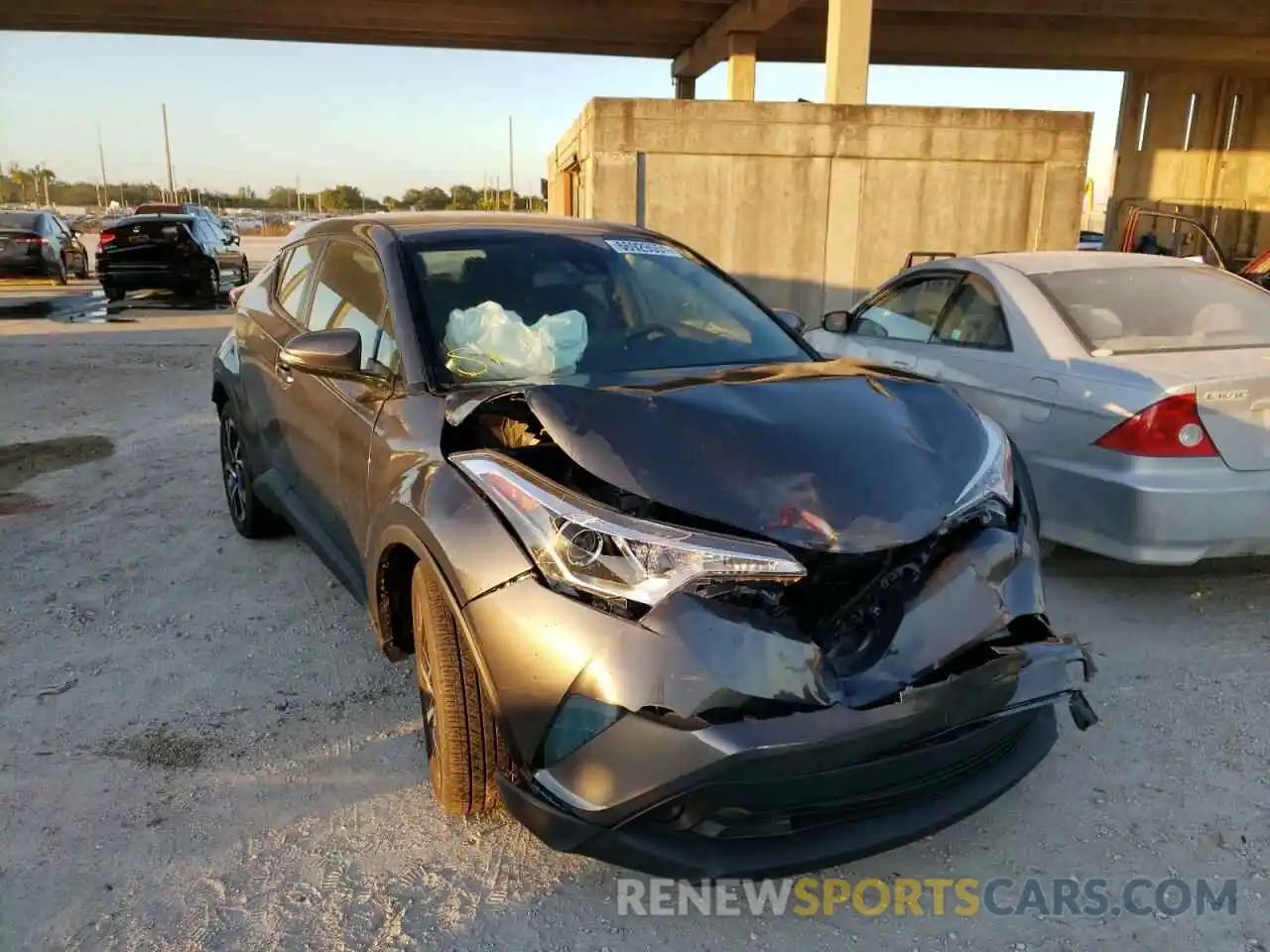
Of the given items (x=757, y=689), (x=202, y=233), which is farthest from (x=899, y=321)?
(x=202, y=233)

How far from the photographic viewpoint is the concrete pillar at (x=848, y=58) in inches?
558

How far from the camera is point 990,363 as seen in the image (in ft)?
15.5

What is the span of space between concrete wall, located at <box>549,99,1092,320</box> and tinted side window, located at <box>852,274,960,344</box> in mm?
6710

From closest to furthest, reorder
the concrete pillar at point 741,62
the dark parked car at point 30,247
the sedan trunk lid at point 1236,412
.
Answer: the sedan trunk lid at point 1236,412 < the dark parked car at point 30,247 < the concrete pillar at point 741,62

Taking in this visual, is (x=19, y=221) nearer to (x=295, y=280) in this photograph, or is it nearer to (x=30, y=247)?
(x=30, y=247)

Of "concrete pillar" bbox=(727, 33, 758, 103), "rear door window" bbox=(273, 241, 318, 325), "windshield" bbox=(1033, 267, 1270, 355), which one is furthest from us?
"concrete pillar" bbox=(727, 33, 758, 103)

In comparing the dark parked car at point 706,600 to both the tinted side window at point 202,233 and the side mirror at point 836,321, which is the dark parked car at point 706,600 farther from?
the tinted side window at point 202,233

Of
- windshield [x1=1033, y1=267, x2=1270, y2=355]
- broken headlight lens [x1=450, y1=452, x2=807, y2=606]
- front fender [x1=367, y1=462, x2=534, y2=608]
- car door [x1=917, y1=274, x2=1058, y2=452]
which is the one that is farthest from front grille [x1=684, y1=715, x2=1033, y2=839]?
windshield [x1=1033, y1=267, x2=1270, y2=355]

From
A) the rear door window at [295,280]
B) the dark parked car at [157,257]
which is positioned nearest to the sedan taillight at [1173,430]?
the rear door window at [295,280]

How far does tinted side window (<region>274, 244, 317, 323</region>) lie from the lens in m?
4.27

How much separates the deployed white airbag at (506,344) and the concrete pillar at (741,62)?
59.5 ft

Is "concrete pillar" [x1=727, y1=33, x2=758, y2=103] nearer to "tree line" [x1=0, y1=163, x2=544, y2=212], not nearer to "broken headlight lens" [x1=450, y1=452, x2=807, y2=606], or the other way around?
"broken headlight lens" [x1=450, y1=452, x2=807, y2=606]

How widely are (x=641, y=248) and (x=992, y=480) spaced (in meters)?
1.89

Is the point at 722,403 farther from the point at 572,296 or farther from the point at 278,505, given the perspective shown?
the point at 278,505
